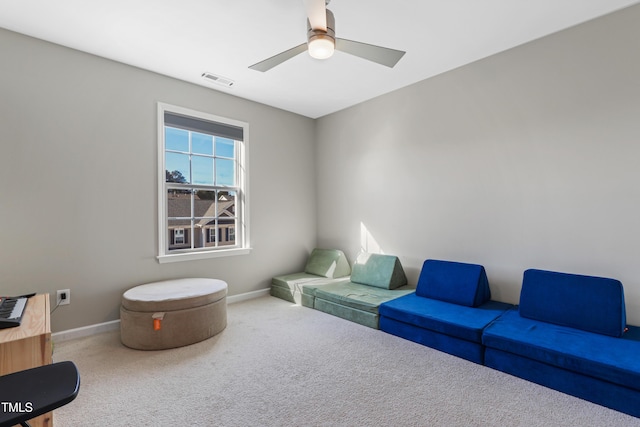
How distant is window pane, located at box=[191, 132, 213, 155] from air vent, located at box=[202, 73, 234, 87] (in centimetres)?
66

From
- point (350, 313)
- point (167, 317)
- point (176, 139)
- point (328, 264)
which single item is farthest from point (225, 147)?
point (350, 313)

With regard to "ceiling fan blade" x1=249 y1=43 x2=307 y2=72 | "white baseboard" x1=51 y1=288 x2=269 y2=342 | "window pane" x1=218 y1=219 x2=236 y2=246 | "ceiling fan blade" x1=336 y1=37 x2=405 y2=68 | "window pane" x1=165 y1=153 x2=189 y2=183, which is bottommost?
"white baseboard" x1=51 y1=288 x2=269 y2=342

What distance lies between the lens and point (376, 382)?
2.18 m

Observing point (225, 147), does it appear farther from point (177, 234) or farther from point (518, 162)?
point (518, 162)

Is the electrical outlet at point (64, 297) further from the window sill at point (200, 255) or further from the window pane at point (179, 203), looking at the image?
the window pane at point (179, 203)

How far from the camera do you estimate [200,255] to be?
3.70m

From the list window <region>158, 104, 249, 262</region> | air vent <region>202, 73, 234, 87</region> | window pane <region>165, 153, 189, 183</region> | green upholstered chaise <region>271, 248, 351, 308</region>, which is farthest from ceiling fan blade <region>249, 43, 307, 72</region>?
green upholstered chaise <region>271, 248, 351, 308</region>

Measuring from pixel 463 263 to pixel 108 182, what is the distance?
12.3ft

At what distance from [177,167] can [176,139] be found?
0.33 m

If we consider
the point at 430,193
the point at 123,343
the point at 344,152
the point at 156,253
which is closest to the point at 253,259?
the point at 156,253

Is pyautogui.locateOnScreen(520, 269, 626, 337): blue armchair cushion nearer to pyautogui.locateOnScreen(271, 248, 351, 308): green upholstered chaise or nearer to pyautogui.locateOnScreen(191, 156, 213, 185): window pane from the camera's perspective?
pyautogui.locateOnScreen(271, 248, 351, 308): green upholstered chaise

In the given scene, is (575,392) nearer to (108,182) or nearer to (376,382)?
(376,382)

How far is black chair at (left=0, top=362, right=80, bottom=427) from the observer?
0.94 metres

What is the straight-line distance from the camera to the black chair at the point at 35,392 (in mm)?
935
